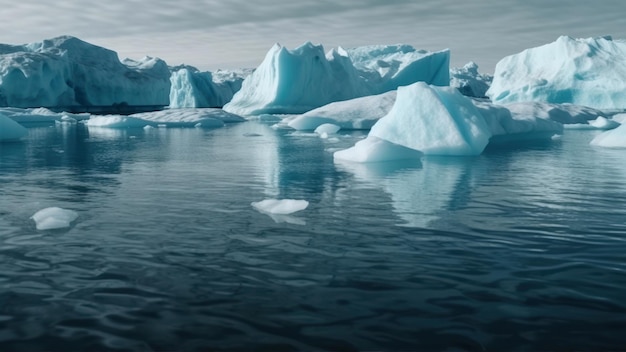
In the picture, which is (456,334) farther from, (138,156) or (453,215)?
(138,156)

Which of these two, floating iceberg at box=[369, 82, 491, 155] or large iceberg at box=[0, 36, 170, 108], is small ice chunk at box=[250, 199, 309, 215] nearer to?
floating iceberg at box=[369, 82, 491, 155]

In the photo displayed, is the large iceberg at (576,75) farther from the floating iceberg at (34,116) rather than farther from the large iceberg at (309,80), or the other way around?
the floating iceberg at (34,116)

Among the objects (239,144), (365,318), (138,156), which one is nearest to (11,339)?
(365,318)

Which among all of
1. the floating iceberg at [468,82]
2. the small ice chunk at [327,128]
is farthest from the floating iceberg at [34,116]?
the floating iceberg at [468,82]

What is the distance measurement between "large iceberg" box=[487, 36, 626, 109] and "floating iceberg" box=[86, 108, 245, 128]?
889 inches

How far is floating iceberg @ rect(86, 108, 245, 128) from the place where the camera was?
2972cm

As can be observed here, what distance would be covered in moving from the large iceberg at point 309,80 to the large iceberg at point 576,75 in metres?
6.12

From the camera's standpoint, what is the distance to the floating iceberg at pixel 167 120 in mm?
29719

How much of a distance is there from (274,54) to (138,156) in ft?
78.7

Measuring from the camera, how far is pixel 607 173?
11.4 meters

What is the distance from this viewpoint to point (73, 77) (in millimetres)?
56344

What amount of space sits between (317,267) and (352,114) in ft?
68.7

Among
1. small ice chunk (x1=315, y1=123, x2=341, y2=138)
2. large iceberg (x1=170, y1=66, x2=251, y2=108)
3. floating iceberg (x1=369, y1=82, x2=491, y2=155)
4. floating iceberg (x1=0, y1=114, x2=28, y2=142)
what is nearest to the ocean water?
floating iceberg (x1=369, y1=82, x2=491, y2=155)

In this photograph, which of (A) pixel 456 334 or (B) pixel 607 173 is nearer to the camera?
(A) pixel 456 334
